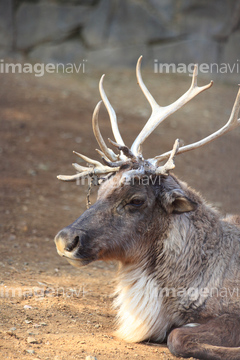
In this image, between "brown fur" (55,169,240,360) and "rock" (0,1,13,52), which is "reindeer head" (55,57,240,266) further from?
"rock" (0,1,13,52)

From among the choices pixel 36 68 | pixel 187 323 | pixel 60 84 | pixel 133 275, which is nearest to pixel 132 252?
pixel 133 275

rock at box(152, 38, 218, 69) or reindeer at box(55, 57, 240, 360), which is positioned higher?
rock at box(152, 38, 218, 69)

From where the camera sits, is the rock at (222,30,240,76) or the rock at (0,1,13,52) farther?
the rock at (222,30,240,76)

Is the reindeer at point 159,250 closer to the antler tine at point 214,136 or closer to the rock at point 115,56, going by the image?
the antler tine at point 214,136

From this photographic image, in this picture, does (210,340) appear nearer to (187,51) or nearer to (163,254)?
(163,254)

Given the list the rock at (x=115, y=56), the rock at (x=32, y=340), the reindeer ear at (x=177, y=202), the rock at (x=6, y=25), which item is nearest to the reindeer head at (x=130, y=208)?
the reindeer ear at (x=177, y=202)

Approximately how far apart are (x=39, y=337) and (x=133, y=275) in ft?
3.09

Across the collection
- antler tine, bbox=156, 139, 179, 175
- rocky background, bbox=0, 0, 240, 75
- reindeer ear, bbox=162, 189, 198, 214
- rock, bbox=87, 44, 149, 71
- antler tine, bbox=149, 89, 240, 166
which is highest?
rocky background, bbox=0, 0, 240, 75

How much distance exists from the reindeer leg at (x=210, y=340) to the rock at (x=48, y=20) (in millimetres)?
10624

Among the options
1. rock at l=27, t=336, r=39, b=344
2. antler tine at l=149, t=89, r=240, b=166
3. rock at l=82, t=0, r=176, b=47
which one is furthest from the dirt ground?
antler tine at l=149, t=89, r=240, b=166

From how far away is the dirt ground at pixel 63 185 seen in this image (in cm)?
393

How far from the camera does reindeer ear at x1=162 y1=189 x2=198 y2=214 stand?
Answer: 13.0 feet

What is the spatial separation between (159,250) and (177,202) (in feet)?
1.41

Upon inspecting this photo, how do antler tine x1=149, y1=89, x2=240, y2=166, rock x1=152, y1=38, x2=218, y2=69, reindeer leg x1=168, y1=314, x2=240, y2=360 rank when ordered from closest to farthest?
reindeer leg x1=168, y1=314, x2=240, y2=360
antler tine x1=149, y1=89, x2=240, y2=166
rock x1=152, y1=38, x2=218, y2=69
